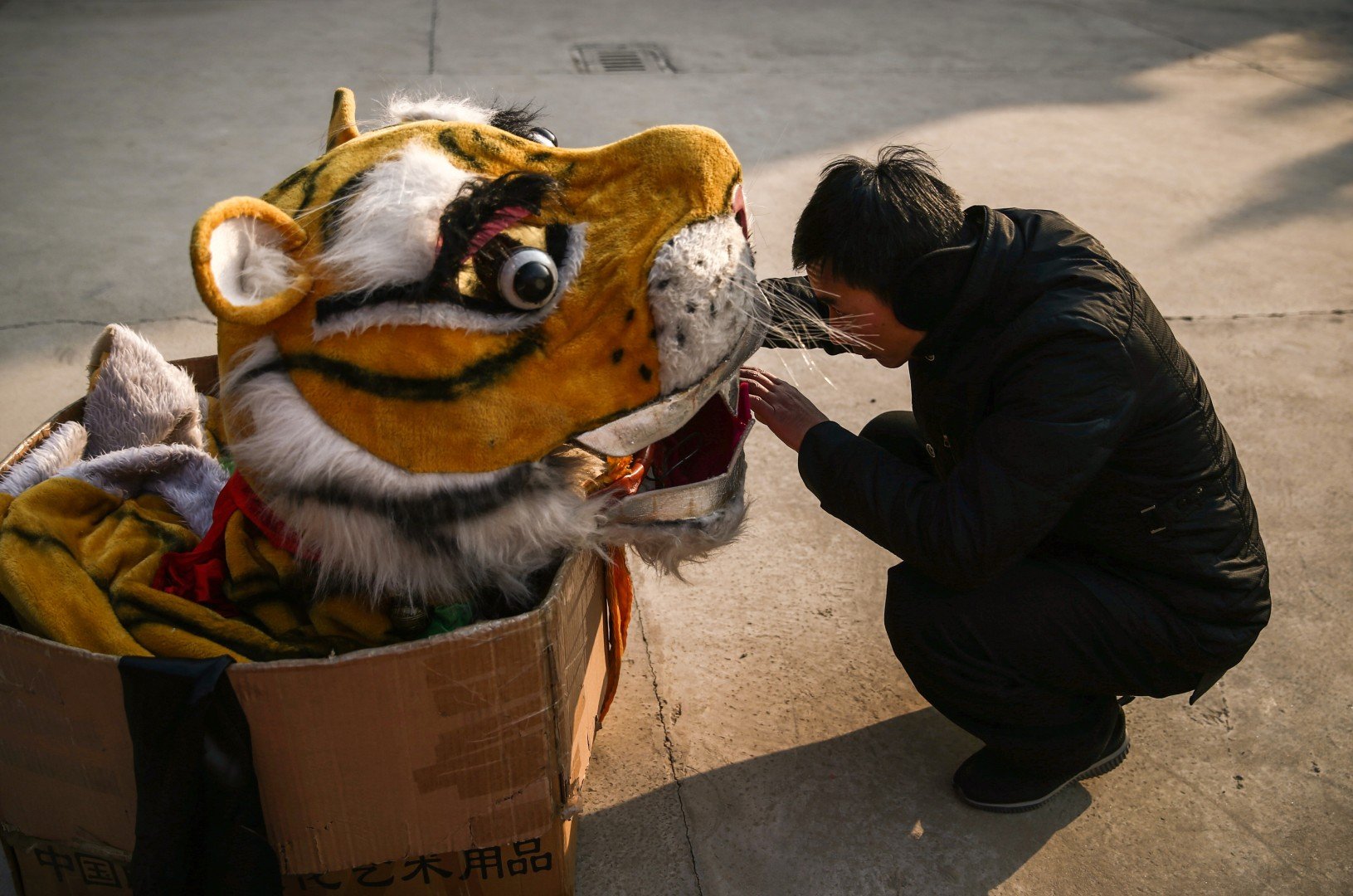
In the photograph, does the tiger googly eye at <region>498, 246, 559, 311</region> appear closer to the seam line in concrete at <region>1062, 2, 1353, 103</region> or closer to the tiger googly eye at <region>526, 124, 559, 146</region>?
the tiger googly eye at <region>526, 124, 559, 146</region>

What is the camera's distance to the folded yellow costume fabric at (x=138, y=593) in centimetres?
116

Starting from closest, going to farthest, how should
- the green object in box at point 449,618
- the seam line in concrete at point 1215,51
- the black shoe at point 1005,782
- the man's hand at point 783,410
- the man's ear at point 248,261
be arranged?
the man's ear at point 248,261
the green object in box at point 449,618
the man's hand at point 783,410
the black shoe at point 1005,782
the seam line in concrete at point 1215,51

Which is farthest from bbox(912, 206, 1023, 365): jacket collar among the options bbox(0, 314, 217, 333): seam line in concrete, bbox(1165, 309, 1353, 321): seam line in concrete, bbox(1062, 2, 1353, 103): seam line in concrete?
bbox(1062, 2, 1353, 103): seam line in concrete

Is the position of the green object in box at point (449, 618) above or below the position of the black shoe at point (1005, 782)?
above

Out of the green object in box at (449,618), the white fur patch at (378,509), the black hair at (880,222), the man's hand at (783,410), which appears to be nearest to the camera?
the white fur patch at (378,509)

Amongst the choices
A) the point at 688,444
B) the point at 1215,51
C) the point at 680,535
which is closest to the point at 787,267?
the point at 688,444

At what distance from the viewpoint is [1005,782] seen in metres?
1.59

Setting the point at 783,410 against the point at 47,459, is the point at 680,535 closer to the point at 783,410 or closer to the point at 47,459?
the point at 783,410

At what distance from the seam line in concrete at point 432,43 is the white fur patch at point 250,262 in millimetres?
3752

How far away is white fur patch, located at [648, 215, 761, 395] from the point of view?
109 cm

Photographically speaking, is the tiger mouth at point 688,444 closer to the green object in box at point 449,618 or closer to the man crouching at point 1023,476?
the man crouching at point 1023,476

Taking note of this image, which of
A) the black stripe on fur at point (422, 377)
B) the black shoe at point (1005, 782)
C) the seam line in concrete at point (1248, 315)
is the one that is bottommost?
the black shoe at point (1005, 782)

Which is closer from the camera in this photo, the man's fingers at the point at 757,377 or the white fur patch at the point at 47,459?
the white fur patch at the point at 47,459

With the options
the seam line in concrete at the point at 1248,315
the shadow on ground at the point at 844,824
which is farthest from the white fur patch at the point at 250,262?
the seam line in concrete at the point at 1248,315
